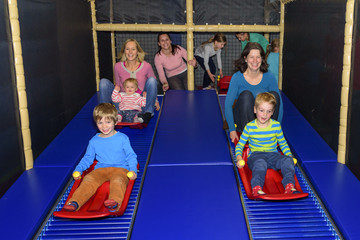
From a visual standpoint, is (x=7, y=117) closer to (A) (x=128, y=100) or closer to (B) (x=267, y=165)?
(A) (x=128, y=100)

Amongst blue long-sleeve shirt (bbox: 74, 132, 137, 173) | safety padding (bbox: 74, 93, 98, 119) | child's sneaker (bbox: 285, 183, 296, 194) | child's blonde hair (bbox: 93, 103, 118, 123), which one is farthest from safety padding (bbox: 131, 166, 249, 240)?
safety padding (bbox: 74, 93, 98, 119)

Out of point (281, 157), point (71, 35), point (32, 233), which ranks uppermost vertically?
point (71, 35)

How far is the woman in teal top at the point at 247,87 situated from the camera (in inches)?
134

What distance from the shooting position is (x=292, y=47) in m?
4.86

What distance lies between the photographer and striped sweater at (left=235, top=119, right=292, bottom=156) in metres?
2.90

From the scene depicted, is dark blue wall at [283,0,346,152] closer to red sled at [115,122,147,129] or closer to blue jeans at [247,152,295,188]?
blue jeans at [247,152,295,188]

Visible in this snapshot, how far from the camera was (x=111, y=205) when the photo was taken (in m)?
2.34

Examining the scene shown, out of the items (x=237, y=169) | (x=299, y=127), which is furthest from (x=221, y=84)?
(x=237, y=169)

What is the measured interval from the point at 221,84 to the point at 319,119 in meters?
2.91

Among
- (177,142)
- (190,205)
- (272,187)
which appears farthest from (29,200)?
(272,187)

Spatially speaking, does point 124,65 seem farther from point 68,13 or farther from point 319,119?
point 319,119

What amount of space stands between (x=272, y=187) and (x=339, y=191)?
434mm

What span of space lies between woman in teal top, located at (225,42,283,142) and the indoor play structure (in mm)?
237

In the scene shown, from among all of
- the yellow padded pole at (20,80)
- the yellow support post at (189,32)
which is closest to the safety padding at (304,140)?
the yellow support post at (189,32)
